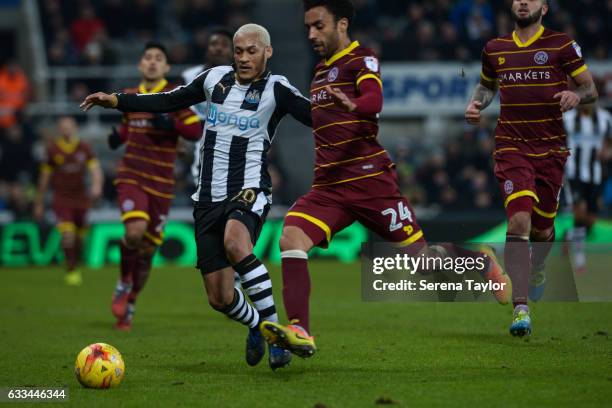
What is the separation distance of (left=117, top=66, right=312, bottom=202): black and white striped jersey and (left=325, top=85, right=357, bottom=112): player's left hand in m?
0.83

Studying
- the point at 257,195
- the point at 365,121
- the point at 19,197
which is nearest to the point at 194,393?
the point at 257,195

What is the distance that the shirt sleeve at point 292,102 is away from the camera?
793 centimetres

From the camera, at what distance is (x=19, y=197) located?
20875 millimetres

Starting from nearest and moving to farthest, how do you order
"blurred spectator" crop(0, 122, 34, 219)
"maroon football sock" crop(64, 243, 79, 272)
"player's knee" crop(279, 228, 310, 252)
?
1. "player's knee" crop(279, 228, 310, 252)
2. "maroon football sock" crop(64, 243, 79, 272)
3. "blurred spectator" crop(0, 122, 34, 219)

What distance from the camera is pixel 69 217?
17.5 meters

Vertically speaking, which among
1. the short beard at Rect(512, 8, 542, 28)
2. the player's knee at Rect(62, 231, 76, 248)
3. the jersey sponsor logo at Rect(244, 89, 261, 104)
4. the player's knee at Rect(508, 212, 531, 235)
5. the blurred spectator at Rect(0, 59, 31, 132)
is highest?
the blurred spectator at Rect(0, 59, 31, 132)

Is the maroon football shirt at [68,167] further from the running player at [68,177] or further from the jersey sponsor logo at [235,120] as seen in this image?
the jersey sponsor logo at [235,120]

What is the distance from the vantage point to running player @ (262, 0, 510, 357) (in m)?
7.55

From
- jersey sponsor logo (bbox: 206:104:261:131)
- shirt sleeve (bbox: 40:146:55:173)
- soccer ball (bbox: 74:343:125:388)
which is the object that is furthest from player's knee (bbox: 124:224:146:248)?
shirt sleeve (bbox: 40:146:55:173)

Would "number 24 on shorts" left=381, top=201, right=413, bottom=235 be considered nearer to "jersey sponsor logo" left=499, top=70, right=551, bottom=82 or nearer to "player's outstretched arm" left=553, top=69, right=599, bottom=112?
"player's outstretched arm" left=553, top=69, right=599, bottom=112

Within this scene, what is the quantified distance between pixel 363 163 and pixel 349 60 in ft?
2.31

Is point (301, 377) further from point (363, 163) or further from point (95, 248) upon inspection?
point (95, 248)

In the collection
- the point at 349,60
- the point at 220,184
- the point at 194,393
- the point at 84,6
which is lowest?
the point at 194,393

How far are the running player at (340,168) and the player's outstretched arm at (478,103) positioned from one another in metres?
1.20
